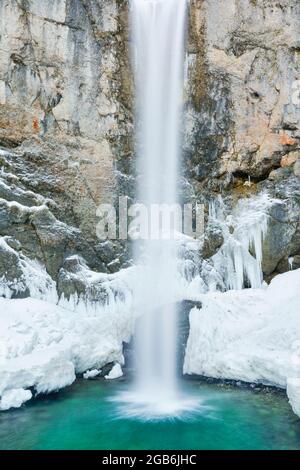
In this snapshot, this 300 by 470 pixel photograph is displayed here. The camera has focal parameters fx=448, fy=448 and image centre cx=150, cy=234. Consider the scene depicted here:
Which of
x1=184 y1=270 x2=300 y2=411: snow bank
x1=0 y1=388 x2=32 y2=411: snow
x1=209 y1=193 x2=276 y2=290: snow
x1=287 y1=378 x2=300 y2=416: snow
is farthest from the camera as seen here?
x1=209 y1=193 x2=276 y2=290: snow

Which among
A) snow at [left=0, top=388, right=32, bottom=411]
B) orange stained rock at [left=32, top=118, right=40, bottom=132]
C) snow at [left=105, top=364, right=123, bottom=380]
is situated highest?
orange stained rock at [left=32, top=118, right=40, bottom=132]

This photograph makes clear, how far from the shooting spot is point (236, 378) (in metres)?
A: 13.4

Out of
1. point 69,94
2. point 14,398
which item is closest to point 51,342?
point 14,398

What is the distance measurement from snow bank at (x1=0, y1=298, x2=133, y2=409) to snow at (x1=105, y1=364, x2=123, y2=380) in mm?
276

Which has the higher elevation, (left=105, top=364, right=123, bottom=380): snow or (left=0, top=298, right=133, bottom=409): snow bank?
(left=0, top=298, right=133, bottom=409): snow bank

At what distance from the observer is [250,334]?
550 inches

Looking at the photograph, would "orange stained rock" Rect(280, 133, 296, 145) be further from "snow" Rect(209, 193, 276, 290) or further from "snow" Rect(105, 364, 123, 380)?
"snow" Rect(105, 364, 123, 380)

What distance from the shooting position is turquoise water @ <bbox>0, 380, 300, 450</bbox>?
9.48 m

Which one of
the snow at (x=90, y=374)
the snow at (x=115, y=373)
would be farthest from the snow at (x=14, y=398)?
the snow at (x=115, y=373)

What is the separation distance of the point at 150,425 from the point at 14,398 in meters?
3.59

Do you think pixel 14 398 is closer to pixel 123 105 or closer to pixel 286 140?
pixel 123 105

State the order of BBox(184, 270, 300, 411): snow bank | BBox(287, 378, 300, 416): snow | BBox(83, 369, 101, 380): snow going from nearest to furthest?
BBox(287, 378, 300, 416): snow → BBox(184, 270, 300, 411): snow bank → BBox(83, 369, 101, 380): snow

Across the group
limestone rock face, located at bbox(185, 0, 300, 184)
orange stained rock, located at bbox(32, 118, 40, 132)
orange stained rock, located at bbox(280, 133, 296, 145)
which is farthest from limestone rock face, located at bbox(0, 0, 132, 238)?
orange stained rock, located at bbox(280, 133, 296, 145)

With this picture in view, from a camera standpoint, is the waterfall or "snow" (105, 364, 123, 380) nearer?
"snow" (105, 364, 123, 380)
